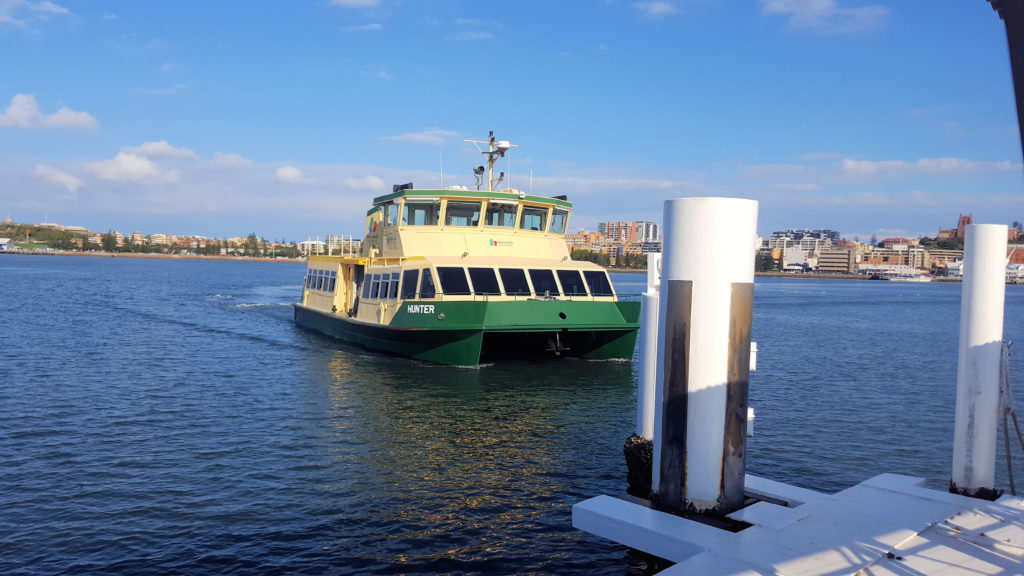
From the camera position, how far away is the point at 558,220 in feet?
74.6

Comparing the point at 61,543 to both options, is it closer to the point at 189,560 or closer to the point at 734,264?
the point at 189,560

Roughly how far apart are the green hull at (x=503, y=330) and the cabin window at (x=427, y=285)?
0.45m

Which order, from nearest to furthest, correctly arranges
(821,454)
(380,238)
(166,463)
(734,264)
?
(734,264)
(166,463)
(821,454)
(380,238)

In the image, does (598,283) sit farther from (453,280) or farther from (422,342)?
(422,342)

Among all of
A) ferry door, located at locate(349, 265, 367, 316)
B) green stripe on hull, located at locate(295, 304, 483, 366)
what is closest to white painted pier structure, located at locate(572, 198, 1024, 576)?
green stripe on hull, located at locate(295, 304, 483, 366)

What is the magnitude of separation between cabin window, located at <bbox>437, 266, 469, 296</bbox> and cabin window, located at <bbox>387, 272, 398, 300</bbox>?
201cm

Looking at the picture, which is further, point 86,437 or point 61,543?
point 86,437

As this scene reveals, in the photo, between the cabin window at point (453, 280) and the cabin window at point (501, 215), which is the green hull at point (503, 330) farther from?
the cabin window at point (501, 215)

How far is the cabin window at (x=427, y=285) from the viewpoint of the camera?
1892cm

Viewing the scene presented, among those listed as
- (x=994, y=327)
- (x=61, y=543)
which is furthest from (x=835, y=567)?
(x=61, y=543)

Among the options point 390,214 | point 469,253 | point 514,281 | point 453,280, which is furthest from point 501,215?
point 390,214

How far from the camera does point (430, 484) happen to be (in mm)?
9781

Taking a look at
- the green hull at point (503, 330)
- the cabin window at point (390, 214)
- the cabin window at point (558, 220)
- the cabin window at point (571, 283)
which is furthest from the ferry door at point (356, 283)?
the cabin window at point (571, 283)

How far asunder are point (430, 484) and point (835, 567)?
6.12 meters
